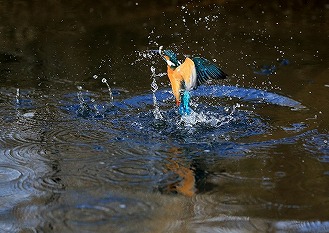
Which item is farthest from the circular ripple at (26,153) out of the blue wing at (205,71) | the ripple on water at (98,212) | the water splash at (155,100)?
the blue wing at (205,71)

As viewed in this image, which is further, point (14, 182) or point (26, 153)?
point (26, 153)

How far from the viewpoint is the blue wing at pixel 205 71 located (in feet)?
15.2

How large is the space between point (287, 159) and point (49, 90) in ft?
6.81

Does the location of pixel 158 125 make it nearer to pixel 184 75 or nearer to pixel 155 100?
pixel 184 75

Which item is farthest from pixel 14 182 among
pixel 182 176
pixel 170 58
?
pixel 170 58

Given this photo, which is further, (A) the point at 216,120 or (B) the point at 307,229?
(A) the point at 216,120

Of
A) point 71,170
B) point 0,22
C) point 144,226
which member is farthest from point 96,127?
point 0,22

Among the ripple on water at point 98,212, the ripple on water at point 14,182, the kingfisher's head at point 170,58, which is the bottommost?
the ripple on water at point 98,212

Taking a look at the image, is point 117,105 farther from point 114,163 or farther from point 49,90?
point 114,163

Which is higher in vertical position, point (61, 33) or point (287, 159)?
point (61, 33)

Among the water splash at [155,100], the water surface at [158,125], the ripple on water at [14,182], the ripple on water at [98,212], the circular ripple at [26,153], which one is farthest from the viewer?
the water splash at [155,100]

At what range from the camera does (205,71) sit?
183 inches

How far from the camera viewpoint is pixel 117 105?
5070 millimetres

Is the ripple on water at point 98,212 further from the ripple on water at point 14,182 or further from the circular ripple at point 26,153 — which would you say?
the circular ripple at point 26,153
